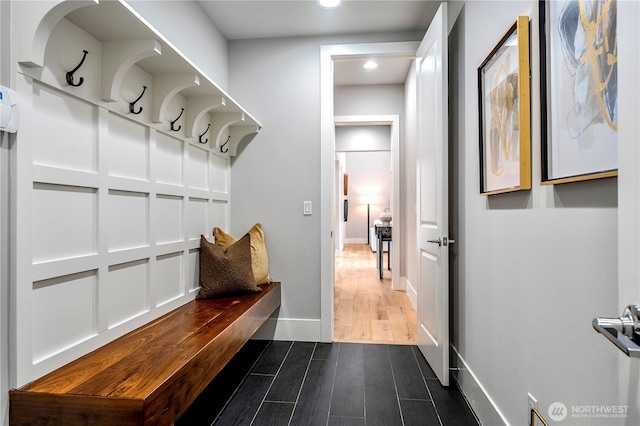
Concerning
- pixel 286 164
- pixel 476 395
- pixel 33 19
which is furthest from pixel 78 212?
pixel 476 395

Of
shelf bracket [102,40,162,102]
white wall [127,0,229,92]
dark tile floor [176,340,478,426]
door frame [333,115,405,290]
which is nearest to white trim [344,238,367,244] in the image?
door frame [333,115,405,290]

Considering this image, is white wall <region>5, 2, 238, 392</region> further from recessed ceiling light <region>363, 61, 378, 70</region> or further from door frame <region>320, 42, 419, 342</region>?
recessed ceiling light <region>363, 61, 378, 70</region>

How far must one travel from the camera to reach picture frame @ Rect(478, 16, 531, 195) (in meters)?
1.23

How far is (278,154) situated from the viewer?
2.80m

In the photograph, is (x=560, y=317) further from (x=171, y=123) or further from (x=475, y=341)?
(x=171, y=123)

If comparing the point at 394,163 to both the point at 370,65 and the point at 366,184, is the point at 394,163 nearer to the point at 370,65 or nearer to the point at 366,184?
the point at 370,65

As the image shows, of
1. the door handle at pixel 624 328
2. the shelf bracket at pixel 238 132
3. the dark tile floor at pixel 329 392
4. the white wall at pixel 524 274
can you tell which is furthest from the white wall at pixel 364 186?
the door handle at pixel 624 328

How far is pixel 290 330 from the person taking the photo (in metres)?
2.77

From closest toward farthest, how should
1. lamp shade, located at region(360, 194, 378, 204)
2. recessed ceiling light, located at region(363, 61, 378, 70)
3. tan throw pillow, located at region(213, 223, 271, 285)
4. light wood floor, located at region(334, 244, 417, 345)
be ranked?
tan throw pillow, located at region(213, 223, 271, 285) < light wood floor, located at region(334, 244, 417, 345) < recessed ceiling light, located at region(363, 61, 378, 70) < lamp shade, located at region(360, 194, 378, 204)

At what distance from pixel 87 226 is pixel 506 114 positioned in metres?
Result: 1.71

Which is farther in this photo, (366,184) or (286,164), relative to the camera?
(366,184)

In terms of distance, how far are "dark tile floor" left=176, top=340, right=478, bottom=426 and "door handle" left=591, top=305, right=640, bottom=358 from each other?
1358mm

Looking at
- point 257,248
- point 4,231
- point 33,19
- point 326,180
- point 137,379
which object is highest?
point 33,19

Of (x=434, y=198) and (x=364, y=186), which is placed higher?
(x=364, y=186)
